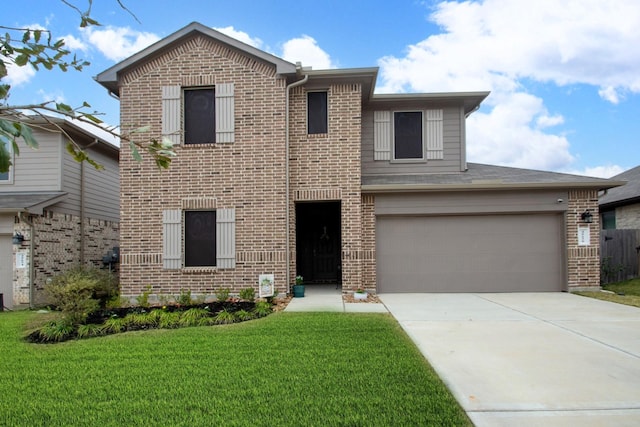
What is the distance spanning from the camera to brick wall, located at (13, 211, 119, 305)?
31.9 feet

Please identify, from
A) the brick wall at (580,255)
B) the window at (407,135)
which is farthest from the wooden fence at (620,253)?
the window at (407,135)

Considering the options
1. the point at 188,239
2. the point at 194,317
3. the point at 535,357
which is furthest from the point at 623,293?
the point at 188,239

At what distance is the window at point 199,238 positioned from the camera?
958 cm

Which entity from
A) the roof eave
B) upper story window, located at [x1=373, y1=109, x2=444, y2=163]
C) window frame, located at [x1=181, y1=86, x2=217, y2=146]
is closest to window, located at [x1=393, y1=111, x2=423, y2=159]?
upper story window, located at [x1=373, y1=109, x2=444, y2=163]

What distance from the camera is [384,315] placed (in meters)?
7.29

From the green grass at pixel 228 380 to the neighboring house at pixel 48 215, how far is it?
4.25 meters

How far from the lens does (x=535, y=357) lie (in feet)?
16.0

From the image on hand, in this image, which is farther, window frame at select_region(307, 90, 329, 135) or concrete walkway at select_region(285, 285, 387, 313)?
window frame at select_region(307, 90, 329, 135)

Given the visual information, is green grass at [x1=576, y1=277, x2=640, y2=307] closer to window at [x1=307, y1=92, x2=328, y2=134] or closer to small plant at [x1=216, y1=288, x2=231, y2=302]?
window at [x1=307, y1=92, x2=328, y2=134]

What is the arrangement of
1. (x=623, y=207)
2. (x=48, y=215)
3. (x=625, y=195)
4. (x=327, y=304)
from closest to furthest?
1. (x=327, y=304)
2. (x=48, y=215)
3. (x=625, y=195)
4. (x=623, y=207)

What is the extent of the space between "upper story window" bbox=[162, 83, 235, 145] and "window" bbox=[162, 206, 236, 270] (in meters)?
1.82

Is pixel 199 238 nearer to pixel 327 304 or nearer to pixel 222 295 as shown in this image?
pixel 222 295

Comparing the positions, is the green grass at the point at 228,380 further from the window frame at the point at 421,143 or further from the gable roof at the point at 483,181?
the window frame at the point at 421,143

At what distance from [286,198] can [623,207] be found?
12871 millimetres
